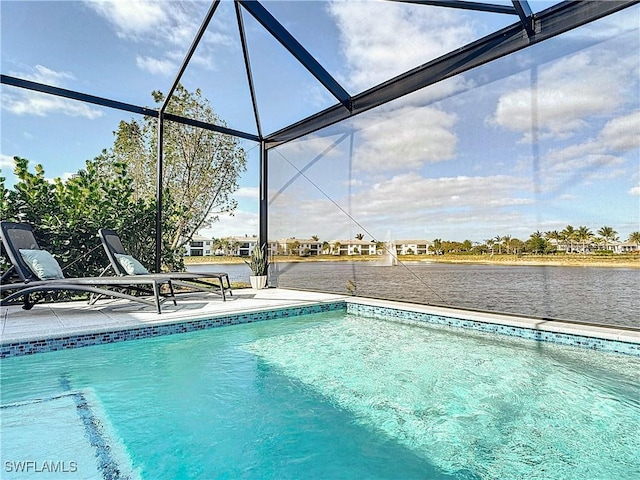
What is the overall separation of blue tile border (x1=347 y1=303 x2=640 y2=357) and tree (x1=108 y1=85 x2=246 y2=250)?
17.8 feet

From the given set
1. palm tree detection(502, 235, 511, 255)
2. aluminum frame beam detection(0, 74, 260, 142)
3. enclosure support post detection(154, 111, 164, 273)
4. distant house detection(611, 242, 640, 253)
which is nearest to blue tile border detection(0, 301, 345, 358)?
enclosure support post detection(154, 111, 164, 273)

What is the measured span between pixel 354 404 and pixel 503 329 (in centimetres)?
284

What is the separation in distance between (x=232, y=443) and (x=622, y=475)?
2.09m

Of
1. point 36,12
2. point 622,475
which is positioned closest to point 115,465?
point 622,475

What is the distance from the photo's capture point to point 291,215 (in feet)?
28.2

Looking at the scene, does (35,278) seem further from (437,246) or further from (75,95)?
(437,246)

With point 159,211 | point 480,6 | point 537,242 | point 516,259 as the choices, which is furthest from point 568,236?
point 159,211

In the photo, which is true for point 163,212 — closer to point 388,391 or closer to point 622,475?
point 388,391

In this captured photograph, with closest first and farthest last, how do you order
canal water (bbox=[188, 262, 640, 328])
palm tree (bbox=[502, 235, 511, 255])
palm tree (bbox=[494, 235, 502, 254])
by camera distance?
canal water (bbox=[188, 262, 640, 328])
palm tree (bbox=[502, 235, 511, 255])
palm tree (bbox=[494, 235, 502, 254])

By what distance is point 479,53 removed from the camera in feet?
16.8

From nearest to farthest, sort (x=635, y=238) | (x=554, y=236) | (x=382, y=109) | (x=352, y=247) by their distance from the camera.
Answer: (x=635, y=238) → (x=554, y=236) → (x=382, y=109) → (x=352, y=247)

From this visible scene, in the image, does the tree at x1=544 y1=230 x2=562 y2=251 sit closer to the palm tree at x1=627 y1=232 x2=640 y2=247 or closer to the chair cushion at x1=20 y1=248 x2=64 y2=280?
the palm tree at x1=627 y1=232 x2=640 y2=247

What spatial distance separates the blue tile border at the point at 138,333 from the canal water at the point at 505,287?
1484 mm

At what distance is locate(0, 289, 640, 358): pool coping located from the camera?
3.84 m
